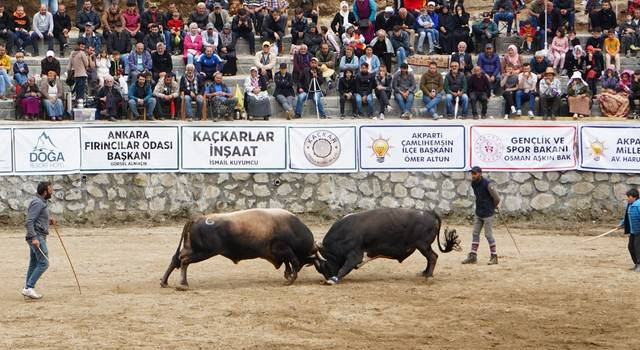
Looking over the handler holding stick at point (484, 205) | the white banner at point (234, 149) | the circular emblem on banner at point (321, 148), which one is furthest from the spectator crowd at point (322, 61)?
the handler holding stick at point (484, 205)

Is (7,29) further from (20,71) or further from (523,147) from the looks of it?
(523,147)

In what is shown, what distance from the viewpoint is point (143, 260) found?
24500mm

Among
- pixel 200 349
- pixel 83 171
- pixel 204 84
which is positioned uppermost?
pixel 204 84

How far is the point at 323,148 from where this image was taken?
28.6m

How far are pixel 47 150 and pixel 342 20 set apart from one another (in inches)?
401

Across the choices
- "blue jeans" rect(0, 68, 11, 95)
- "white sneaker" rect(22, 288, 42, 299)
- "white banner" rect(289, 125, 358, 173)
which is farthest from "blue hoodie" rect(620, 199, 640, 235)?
"blue jeans" rect(0, 68, 11, 95)

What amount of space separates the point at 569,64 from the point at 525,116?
251cm

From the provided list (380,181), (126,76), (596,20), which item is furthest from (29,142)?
(596,20)

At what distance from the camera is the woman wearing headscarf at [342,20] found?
34.7 metres

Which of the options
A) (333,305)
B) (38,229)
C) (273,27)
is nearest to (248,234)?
(333,305)

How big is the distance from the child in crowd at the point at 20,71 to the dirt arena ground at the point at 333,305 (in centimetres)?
681

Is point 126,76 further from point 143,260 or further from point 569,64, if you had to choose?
point 569,64

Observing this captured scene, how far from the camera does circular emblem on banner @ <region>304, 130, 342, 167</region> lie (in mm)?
28547

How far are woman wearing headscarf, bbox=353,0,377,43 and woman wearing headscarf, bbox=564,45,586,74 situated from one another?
5.24m
